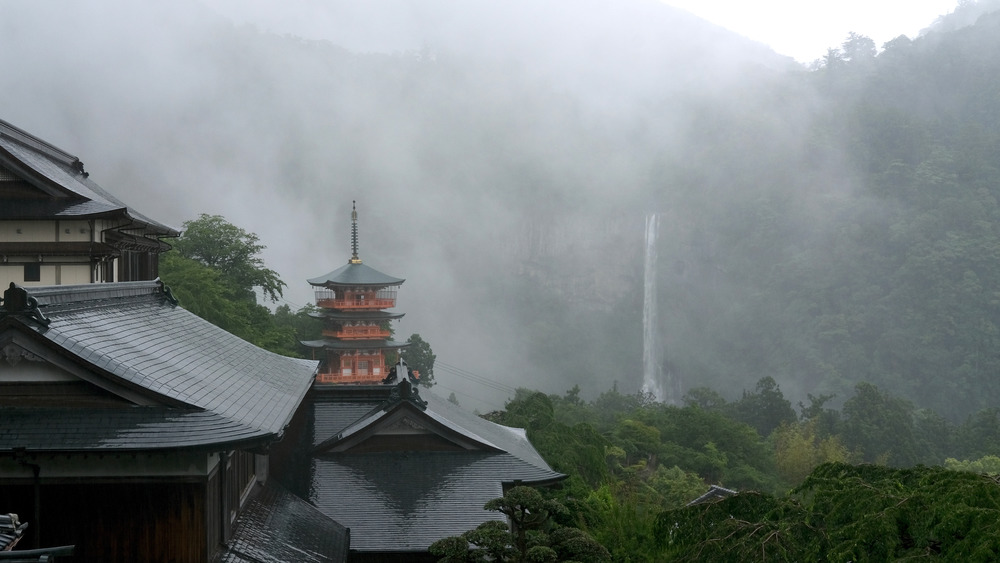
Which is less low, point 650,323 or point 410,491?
point 410,491

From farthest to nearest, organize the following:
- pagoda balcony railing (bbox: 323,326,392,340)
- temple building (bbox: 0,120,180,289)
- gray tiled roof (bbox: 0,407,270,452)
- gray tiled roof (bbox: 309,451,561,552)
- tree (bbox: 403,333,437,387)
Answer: tree (bbox: 403,333,437,387)
pagoda balcony railing (bbox: 323,326,392,340)
temple building (bbox: 0,120,180,289)
gray tiled roof (bbox: 309,451,561,552)
gray tiled roof (bbox: 0,407,270,452)

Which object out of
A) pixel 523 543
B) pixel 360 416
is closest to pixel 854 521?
pixel 523 543

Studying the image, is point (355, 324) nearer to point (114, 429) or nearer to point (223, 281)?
point (223, 281)

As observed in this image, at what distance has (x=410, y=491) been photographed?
37.5 ft

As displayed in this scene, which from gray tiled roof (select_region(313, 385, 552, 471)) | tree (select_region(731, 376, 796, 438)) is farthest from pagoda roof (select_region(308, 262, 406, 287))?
tree (select_region(731, 376, 796, 438))

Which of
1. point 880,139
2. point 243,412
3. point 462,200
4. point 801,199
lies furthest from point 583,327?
point 243,412

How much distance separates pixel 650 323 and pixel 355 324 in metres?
61.8

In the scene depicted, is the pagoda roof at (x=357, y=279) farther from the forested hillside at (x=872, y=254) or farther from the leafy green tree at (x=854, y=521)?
the forested hillside at (x=872, y=254)

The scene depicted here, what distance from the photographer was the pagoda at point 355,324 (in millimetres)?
37219

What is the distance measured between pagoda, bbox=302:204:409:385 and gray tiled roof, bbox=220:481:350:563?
2575 centimetres

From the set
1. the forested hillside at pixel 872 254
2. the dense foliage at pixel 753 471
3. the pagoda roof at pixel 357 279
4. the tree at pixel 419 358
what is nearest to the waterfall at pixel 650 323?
the forested hillside at pixel 872 254

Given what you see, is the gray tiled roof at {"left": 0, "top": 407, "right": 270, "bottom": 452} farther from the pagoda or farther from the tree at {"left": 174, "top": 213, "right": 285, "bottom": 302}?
the tree at {"left": 174, "top": 213, "right": 285, "bottom": 302}

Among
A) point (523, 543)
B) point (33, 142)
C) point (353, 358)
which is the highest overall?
point (33, 142)

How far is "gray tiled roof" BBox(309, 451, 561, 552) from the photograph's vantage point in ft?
35.0
